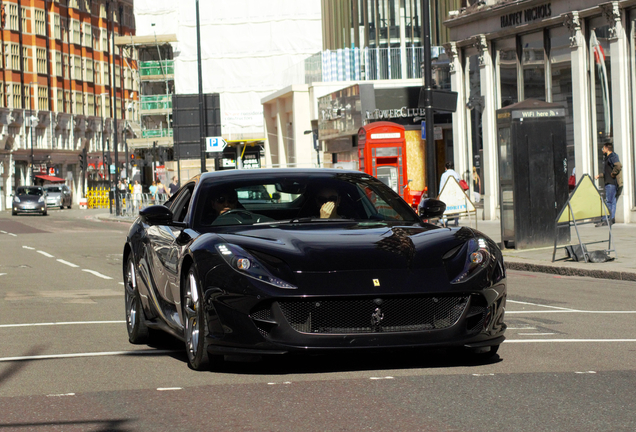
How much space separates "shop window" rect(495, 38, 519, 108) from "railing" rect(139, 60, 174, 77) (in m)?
63.2

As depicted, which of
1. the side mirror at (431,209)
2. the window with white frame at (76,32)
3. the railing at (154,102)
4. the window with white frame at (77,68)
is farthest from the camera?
the window with white frame at (76,32)

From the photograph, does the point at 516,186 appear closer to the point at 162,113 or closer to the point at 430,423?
the point at 430,423

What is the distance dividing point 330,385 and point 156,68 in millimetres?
88511

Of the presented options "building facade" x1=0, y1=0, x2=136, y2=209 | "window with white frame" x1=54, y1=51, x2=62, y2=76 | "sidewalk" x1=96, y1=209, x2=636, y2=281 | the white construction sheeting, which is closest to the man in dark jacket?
"sidewalk" x1=96, y1=209, x2=636, y2=281

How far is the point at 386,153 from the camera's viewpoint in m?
33.7

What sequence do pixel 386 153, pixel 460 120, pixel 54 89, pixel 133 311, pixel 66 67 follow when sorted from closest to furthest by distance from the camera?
pixel 133 311
pixel 386 153
pixel 460 120
pixel 54 89
pixel 66 67

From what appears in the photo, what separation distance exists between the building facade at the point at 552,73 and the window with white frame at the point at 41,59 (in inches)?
2928

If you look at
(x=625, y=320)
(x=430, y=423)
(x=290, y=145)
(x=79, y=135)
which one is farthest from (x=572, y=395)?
(x=79, y=135)

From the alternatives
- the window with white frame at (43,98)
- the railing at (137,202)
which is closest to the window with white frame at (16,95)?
the window with white frame at (43,98)

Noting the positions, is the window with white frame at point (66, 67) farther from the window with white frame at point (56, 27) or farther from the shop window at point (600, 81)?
the shop window at point (600, 81)

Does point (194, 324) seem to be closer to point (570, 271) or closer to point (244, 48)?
point (570, 271)

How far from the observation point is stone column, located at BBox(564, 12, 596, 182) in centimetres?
2728

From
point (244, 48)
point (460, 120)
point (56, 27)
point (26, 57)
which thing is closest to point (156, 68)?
point (26, 57)

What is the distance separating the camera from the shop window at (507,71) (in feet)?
102
